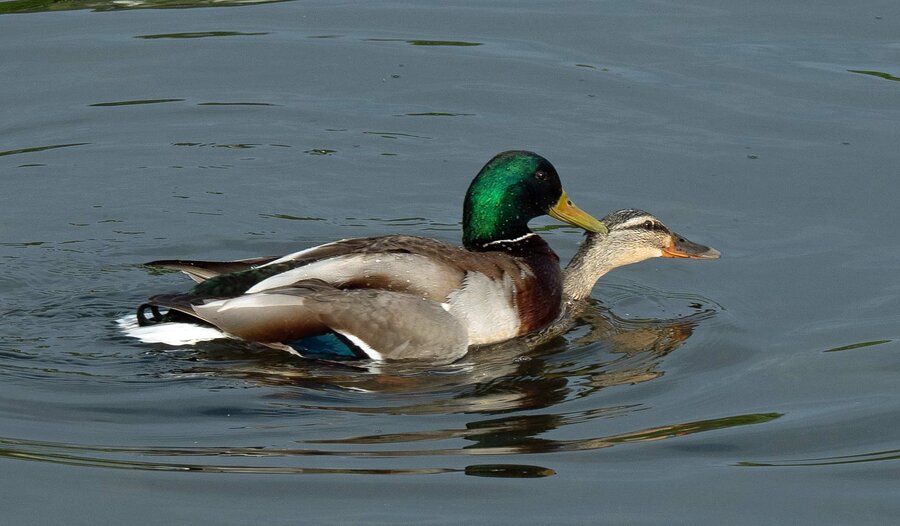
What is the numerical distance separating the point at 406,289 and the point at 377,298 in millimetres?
203

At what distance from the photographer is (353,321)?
9.09 meters

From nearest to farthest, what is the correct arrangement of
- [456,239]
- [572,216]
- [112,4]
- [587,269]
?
[572,216], [587,269], [456,239], [112,4]

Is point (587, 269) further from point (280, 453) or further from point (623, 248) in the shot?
point (280, 453)

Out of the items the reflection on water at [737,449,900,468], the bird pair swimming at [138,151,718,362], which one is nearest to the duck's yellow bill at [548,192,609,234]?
the bird pair swimming at [138,151,718,362]

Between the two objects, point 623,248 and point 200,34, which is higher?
point 200,34

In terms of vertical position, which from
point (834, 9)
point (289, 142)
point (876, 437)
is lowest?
point (876, 437)

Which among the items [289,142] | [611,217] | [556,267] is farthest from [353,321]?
[289,142]

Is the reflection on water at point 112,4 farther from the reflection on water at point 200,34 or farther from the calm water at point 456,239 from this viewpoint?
the reflection on water at point 200,34

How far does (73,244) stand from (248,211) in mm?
1419

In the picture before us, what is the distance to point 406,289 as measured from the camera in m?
9.22

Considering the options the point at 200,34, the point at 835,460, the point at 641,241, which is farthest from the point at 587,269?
the point at 200,34

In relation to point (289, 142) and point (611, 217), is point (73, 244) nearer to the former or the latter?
point (289, 142)

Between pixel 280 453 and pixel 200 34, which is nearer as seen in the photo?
pixel 280 453

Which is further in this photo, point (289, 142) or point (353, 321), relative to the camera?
point (289, 142)
